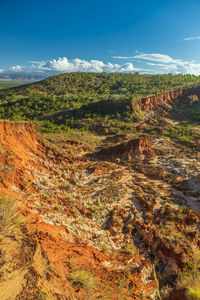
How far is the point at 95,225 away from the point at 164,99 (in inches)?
1531

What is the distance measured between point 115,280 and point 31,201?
4.31 metres

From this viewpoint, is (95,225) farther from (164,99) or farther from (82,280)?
(164,99)

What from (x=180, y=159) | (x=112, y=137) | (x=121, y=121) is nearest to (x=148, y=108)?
(x=121, y=121)

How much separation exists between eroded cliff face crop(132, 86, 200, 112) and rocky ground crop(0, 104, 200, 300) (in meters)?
20.0

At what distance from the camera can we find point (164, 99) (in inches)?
1556

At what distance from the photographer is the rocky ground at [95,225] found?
3.73 m

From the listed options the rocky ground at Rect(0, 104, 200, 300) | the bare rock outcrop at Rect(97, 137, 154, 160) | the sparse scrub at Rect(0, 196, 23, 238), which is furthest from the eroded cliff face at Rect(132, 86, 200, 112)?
the sparse scrub at Rect(0, 196, 23, 238)

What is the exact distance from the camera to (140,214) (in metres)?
9.32

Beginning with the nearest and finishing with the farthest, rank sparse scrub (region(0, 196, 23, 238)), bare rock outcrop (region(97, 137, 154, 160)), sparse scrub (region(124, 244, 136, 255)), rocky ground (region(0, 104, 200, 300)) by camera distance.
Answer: rocky ground (region(0, 104, 200, 300)), sparse scrub (region(0, 196, 23, 238)), sparse scrub (region(124, 244, 136, 255)), bare rock outcrop (region(97, 137, 154, 160))

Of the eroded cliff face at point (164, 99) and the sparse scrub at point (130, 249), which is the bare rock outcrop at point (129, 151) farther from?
Result: the eroded cliff face at point (164, 99)

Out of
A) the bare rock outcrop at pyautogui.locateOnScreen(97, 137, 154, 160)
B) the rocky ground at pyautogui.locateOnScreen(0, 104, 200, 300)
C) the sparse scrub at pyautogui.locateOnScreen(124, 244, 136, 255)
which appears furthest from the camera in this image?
the bare rock outcrop at pyautogui.locateOnScreen(97, 137, 154, 160)

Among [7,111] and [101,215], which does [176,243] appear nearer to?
[101,215]

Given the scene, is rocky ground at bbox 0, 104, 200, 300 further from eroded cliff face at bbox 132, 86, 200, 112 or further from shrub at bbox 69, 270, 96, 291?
eroded cliff face at bbox 132, 86, 200, 112

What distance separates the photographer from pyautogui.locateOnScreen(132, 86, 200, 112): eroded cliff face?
34.8 meters
